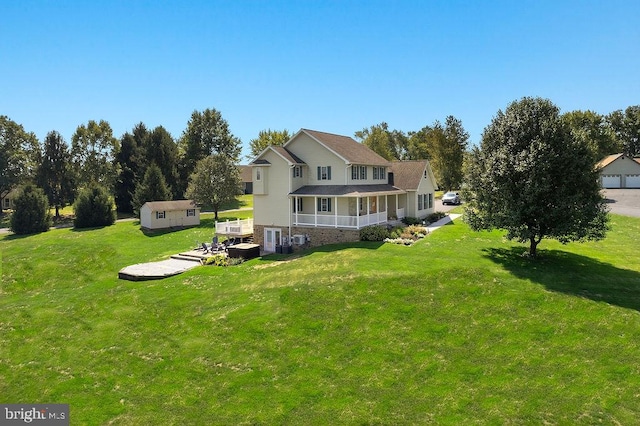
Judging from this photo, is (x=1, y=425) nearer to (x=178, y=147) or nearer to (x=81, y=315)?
(x=81, y=315)

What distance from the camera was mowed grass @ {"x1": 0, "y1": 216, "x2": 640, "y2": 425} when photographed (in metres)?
13.4

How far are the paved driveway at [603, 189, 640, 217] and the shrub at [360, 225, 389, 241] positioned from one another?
82.8 ft

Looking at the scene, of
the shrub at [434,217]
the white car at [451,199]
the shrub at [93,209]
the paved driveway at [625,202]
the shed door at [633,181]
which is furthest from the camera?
the shed door at [633,181]

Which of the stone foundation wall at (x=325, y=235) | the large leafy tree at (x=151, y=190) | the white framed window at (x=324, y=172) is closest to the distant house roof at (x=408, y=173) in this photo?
the white framed window at (x=324, y=172)

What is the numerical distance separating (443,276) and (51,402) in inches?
726

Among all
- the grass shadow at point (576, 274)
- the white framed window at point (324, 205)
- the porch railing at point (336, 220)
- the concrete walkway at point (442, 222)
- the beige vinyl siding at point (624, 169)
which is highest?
the beige vinyl siding at point (624, 169)

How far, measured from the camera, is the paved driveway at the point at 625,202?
4399 cm

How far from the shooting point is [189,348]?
1811 centimetres

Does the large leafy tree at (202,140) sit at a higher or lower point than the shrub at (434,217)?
higher

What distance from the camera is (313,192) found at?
34438 mm

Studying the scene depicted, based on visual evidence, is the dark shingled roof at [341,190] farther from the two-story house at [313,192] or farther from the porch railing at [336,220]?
the porch railing at [336,220]

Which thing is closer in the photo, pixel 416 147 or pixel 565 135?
pixel 565 135

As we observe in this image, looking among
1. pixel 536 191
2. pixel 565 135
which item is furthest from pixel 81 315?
pixel 565 135

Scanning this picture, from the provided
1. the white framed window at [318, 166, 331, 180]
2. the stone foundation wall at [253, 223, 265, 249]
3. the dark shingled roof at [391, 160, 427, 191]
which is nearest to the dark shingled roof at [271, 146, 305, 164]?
the white framed window at [318, 166, 331, 180]
